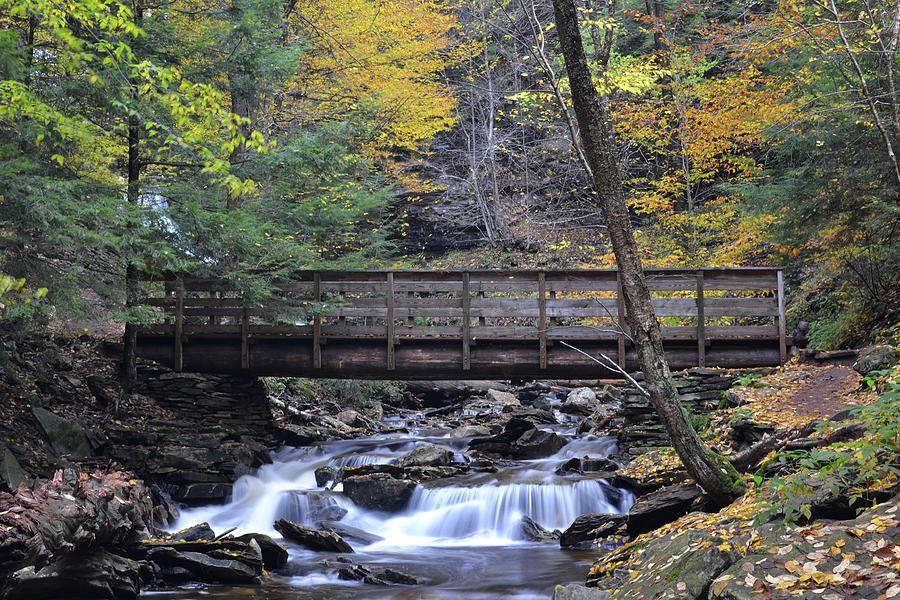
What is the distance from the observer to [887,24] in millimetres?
9719

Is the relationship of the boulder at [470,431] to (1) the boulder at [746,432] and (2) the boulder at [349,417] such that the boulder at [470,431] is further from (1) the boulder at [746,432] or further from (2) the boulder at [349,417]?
(1) the boulder at [746,432]

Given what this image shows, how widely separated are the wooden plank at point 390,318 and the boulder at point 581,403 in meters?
6.74

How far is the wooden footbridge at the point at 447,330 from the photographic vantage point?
38.3ft

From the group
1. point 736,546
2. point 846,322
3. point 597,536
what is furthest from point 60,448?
point 846,322

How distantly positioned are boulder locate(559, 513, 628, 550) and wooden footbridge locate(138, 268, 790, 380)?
2990 millimetres

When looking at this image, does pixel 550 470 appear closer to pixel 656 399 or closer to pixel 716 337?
pixel 716 337

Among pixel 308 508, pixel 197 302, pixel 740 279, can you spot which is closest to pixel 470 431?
pixel 308 508

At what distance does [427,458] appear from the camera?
12.1m

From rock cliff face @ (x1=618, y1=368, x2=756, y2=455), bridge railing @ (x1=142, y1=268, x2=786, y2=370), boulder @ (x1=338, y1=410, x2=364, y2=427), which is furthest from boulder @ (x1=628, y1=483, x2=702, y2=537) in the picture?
boulder @ (x1=338, y1=410, x2=364, y2=427)

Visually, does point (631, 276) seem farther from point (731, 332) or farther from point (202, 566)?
point (731, 332)

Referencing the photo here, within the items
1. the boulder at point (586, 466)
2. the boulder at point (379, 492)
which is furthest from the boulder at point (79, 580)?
the boulder at point (586, 466)

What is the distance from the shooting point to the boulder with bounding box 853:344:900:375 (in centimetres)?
810

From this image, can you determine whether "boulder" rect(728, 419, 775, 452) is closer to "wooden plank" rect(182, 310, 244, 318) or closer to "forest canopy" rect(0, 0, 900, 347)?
"forest canopy" rect(0, 0, 900, 347)

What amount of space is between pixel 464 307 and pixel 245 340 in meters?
4.10
